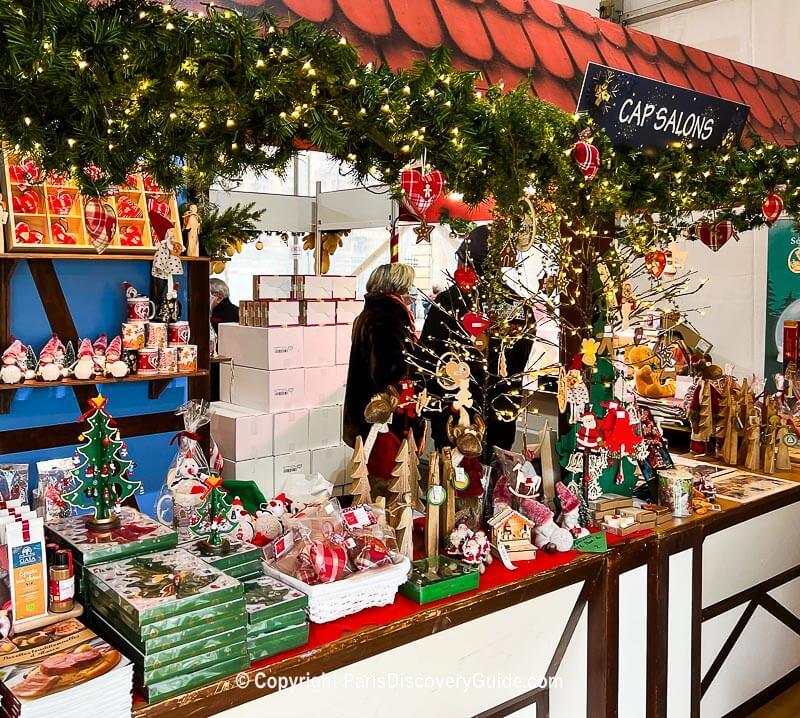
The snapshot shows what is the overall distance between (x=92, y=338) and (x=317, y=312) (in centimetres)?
181

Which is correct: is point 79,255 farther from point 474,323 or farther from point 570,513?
point 570,513

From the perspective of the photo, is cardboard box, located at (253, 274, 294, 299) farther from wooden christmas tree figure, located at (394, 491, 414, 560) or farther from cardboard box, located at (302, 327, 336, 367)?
wooden christmas tree figure, located at (394, 491, 414, 560)

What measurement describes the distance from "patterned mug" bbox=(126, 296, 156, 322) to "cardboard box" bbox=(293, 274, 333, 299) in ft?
5.17

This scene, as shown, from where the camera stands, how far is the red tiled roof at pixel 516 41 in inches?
72.5

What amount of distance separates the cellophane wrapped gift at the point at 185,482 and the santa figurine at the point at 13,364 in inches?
55.7

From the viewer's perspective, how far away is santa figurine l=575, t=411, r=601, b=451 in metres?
2.38

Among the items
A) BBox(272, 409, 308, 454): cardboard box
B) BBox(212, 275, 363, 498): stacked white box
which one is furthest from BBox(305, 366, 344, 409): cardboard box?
BBox(272, 409, 308, 454): cardboard box

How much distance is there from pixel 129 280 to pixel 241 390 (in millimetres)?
1560

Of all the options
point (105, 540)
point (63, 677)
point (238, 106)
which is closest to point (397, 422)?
point (105, 540)

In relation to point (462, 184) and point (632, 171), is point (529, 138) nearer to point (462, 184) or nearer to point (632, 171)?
point (462, 184)

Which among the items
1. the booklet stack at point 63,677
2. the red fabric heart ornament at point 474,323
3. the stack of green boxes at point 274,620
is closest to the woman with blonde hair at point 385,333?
the red fabric heart ornament at point 474,323

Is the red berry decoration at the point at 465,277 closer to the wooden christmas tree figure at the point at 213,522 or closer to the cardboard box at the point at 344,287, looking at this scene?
the wooden christmas tree figure at the point at 213,522

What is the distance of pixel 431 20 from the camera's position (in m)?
2.05

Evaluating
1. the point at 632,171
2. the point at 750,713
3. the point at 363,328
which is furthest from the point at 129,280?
the point at 750,713
